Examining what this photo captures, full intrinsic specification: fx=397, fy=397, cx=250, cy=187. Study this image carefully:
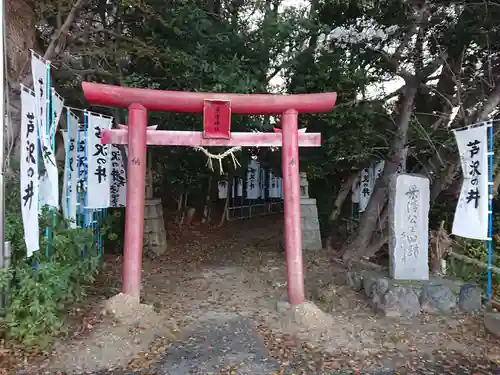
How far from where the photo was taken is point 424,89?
10.3 metres

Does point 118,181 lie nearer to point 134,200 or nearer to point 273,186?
point 134,200

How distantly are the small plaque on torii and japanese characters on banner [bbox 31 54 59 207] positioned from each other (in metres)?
2.22

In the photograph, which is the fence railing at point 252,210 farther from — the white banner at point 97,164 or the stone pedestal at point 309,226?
the white banner at point 97,164

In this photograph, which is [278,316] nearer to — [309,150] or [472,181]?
[472,181]

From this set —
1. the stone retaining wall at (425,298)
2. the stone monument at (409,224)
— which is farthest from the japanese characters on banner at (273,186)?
the stone retaining wall at (425,298)

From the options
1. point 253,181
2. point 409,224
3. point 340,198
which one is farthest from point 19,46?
point 253,181

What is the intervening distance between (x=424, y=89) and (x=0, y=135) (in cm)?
947

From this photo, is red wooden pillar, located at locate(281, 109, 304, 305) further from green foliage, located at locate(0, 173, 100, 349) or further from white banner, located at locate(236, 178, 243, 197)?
white banner, located at locate(236, 178, 243, 197)

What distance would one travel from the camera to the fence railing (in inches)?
762

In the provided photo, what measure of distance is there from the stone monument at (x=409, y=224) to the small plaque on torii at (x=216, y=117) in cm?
328

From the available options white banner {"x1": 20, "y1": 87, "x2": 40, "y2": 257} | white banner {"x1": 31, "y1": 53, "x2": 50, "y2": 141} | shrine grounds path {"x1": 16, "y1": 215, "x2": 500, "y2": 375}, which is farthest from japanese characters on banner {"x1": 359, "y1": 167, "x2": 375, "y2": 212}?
white banner {"x1": 20, "y1": 87, "x2": 40, "y2": 257}

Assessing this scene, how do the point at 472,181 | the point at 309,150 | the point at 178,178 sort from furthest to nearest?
the point at 178,178
the point at 309,150
the point at 472,181

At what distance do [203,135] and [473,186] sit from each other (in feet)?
14.7

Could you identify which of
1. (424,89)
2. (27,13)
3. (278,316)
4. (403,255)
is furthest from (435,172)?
(27,13)
